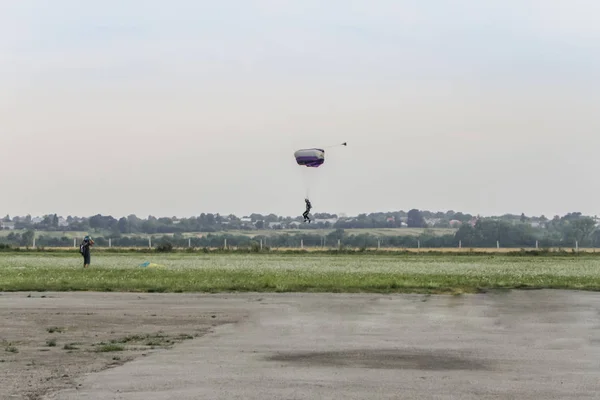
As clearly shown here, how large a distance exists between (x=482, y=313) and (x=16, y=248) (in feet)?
234

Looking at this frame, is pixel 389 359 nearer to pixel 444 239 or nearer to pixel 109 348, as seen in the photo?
pixel 109 348

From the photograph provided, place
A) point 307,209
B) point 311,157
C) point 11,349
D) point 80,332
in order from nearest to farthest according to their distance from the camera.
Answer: point 11,349 → point 80,332 → point 311,157 → point 307,209

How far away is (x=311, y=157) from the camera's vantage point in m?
48.3

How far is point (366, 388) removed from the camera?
1371 cm

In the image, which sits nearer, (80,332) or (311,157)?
(80,332)

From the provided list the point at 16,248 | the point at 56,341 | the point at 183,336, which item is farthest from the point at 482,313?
the point at 16,248

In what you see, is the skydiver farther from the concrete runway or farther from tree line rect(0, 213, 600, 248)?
tree line rect(0, 213, 600, 248)

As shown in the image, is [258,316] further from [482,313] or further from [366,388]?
[366,388]

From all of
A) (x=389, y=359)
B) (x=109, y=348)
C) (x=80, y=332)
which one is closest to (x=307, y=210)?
(x=80, y=332)

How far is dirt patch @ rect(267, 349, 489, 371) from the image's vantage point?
16.0 m

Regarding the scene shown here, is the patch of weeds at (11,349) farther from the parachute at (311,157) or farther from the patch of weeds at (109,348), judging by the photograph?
the parachute at (311,157)

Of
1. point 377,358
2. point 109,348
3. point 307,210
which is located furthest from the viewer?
point 307,210

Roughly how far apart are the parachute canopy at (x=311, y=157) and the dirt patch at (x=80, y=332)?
56.3 feet

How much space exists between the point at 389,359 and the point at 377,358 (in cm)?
23
